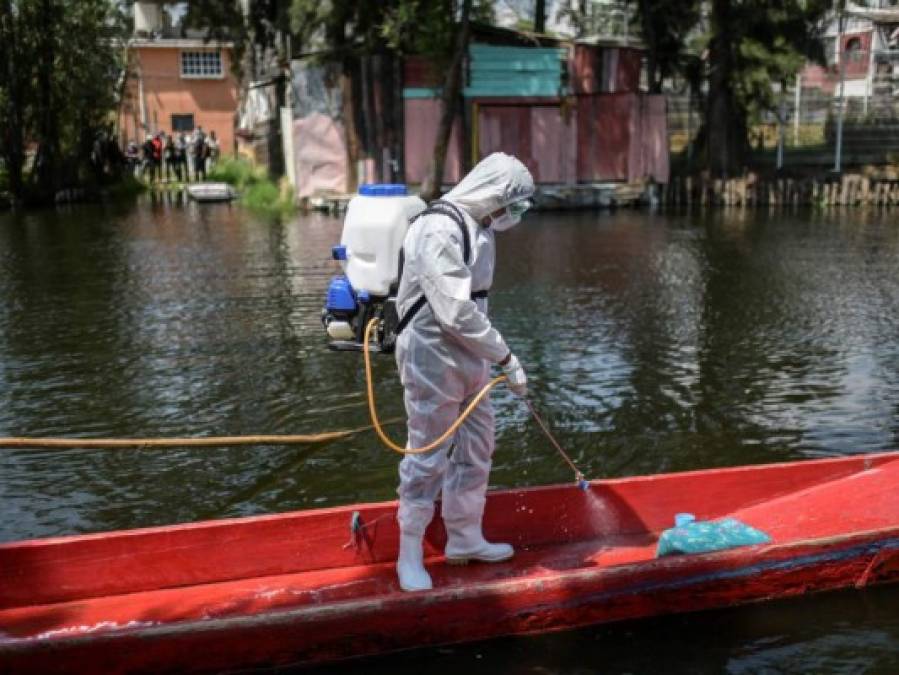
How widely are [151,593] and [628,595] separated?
2452 millimetres

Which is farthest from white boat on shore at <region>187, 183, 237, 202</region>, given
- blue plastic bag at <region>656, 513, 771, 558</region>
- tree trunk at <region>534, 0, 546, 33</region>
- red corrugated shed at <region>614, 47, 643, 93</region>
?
blue plastic bag at <region>656, 513, 771, 558</region>

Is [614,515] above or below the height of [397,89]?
below

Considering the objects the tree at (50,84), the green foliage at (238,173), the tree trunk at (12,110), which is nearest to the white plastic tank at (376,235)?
the green foliage at (238,173)

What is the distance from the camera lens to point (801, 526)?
606 centimetres

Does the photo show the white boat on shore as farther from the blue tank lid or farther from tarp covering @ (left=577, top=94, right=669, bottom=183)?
the blue tank lid

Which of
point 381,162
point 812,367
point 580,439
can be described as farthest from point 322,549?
point 381,162

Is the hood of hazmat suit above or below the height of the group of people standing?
above

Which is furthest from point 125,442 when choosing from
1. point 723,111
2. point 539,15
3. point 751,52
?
point 539,15

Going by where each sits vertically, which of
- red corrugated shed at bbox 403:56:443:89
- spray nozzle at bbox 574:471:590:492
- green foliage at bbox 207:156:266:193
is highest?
red corrugated shed at bbox 403:56:443:89

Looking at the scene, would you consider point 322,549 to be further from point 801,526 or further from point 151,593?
point 801,526

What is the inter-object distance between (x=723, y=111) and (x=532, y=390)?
2281cm

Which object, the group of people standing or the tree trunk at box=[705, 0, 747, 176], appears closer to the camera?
the tree trunk at box=[705, 0, 747, 176]

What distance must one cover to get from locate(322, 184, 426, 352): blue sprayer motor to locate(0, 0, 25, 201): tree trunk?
1212 inches

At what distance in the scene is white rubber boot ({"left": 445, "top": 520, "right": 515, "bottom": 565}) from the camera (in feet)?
18.7
